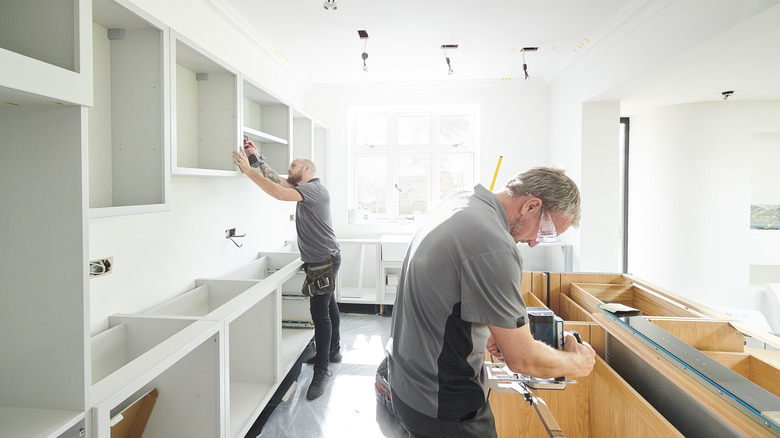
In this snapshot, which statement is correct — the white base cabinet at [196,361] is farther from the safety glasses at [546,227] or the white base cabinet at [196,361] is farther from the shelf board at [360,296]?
the shelf board at [360,296]

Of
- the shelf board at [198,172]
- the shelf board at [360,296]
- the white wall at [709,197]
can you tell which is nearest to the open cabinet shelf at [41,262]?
the shelf board at [198,172]

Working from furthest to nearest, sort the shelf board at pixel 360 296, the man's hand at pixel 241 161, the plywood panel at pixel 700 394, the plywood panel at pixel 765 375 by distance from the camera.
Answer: the shelf board at pixel 360 296, the man's hand at pixel 241 161, the plywood panel at pixel 765 375, the plywood panel at pixel 700 394

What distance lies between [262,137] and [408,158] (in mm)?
2454

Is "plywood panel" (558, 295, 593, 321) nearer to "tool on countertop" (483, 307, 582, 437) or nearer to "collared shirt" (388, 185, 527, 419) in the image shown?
"tool on countertop" (483, 307, 582, 437)

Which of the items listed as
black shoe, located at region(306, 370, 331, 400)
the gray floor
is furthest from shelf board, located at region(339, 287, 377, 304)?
black shoe, located at region(306, 370, 331, 400)

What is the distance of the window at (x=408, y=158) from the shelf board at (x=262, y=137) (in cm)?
195

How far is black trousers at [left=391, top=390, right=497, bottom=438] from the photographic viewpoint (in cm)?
107

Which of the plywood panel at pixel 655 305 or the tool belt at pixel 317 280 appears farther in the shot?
the tool belt at pixel 317 280

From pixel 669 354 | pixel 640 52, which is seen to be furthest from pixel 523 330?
pixel 640 52

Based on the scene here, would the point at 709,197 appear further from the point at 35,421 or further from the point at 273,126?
the point at 35,421

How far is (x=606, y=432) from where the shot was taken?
1604mm

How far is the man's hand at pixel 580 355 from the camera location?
118cm

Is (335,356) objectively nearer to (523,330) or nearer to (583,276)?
(583,276)

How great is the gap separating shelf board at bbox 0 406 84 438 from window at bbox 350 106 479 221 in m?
→ 3.86
